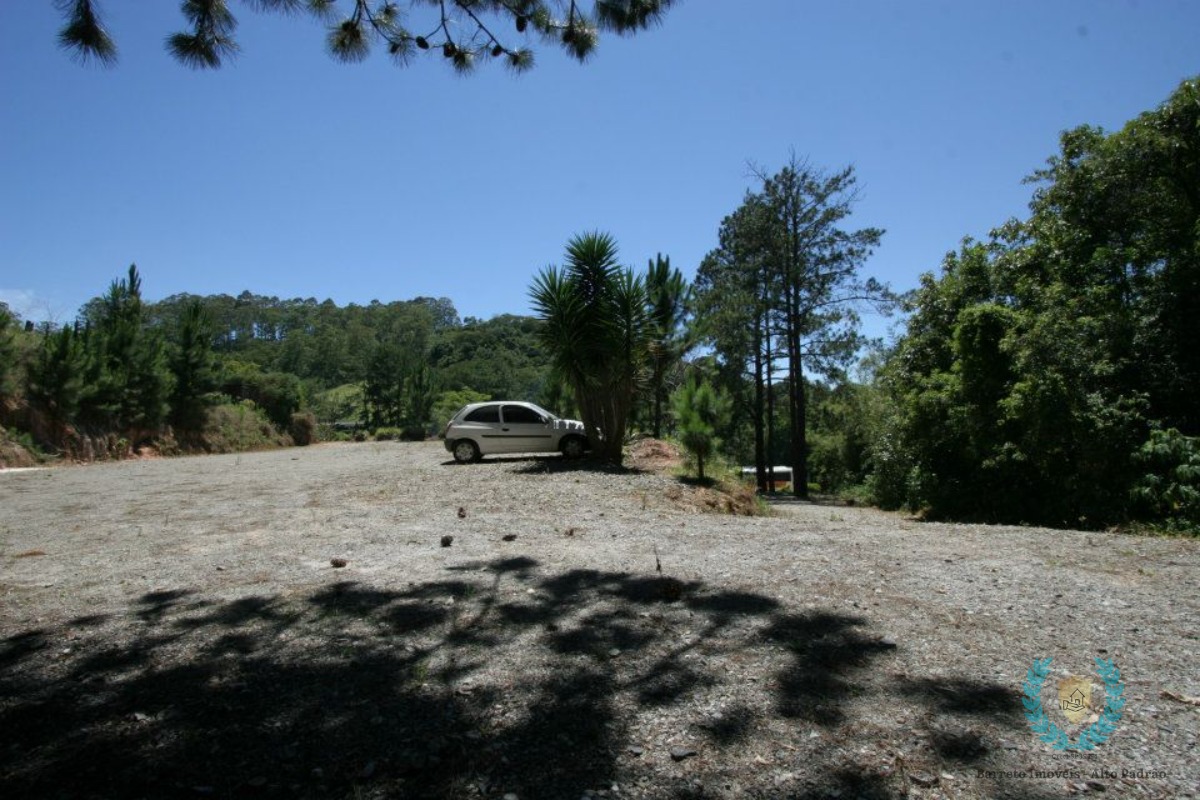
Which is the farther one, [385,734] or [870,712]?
[870,712]

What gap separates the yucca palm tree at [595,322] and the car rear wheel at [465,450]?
324cm

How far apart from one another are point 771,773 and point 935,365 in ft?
49.5

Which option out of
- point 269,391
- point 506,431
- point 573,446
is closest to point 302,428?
point 269,391

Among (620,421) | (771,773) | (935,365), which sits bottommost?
(771,773)

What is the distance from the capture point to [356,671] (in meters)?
3.27

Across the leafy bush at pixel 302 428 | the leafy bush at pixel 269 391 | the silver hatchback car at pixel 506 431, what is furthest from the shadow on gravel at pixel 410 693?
the leafy bush at pixel 302 428

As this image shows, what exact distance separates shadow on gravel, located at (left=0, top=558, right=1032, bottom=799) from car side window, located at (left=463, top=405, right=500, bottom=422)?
35.3 ft

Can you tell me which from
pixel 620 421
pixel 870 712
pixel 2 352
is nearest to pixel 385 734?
pixel 870 712

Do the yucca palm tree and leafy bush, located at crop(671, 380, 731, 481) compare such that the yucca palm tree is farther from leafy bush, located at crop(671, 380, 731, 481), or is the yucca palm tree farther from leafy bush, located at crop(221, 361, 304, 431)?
leafy bush, located at crop(221, 361, 304, 431)

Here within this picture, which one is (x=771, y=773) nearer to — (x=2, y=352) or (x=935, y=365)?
(x=935, y=365)

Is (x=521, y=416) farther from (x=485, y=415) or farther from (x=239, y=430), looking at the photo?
(x=239, y=430)

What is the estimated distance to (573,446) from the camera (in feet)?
48.8

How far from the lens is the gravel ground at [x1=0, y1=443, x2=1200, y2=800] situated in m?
2.41

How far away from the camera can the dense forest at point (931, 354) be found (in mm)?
10297
